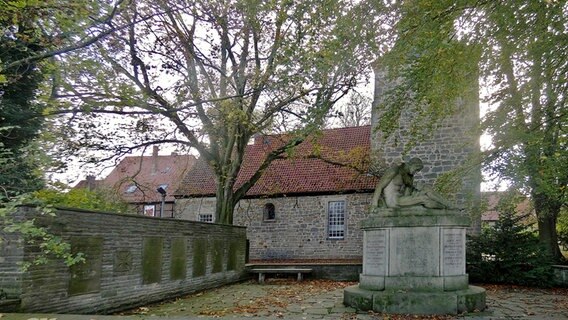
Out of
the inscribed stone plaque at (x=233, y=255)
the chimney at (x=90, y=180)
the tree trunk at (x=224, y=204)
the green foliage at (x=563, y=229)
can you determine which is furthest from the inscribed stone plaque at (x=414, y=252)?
the green foliage at (x=563, y=229)

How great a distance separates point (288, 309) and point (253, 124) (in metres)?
7.17

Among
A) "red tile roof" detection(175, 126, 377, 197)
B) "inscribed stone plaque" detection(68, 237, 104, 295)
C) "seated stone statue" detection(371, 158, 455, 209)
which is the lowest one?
"inscribed stone plaque" detection(68, 237, 104, 295)

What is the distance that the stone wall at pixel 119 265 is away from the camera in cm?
701

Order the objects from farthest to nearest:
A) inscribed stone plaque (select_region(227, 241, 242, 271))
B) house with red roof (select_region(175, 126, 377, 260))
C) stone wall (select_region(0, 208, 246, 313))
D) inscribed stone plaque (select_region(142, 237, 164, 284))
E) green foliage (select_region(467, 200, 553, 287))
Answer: house with red roof (select_region(175, 126, 377, 260)) → inscribed stone plaque (select_region(227, 241, 242, 271)) → green foliage (select_region(467, 200, 553, 287)) → inscribed stone plaque (select_region(142, 237, 164, 284)) → stone wall (select_region(0, 208, 246, 313))

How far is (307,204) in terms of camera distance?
22.7 metres

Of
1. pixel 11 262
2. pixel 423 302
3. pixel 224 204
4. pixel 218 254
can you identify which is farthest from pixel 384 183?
pixel 224 204

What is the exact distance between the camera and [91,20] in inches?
299

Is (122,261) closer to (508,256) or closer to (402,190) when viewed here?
(402,190)

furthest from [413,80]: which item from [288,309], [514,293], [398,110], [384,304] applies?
[514,293]

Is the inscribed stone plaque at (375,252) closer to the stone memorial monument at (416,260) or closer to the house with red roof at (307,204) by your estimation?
the stone memorial monument at (416,260)

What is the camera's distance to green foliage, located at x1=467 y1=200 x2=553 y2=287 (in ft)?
43.2

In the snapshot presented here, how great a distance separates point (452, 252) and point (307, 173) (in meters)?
15.5

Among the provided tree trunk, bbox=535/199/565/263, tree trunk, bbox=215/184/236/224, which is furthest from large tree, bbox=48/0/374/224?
tree trunk, bbox=535/199/565/263

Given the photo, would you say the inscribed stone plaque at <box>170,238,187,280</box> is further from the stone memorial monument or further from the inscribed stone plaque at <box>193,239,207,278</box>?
the stone memorial monument
